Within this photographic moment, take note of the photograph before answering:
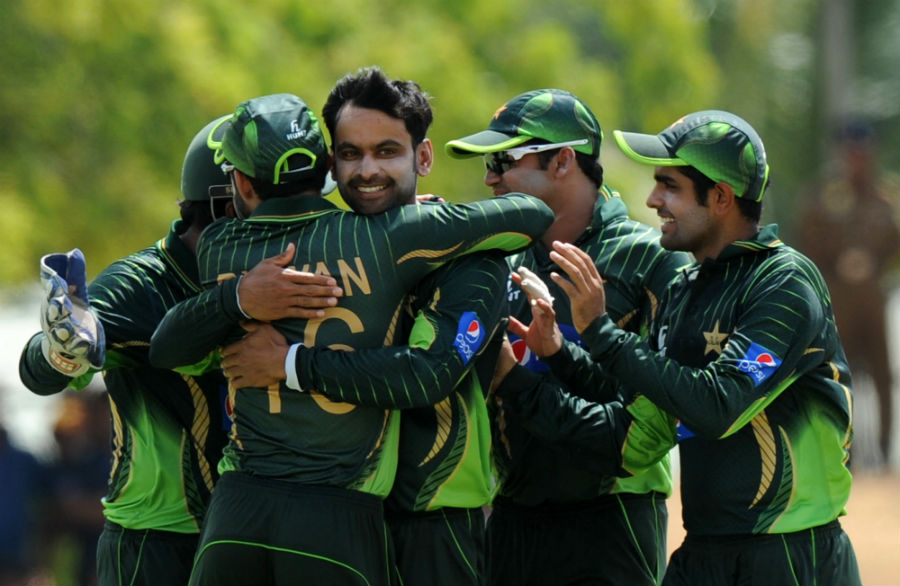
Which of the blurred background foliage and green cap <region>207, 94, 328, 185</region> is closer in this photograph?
green cap <region>207, 94, 328, 185</region>

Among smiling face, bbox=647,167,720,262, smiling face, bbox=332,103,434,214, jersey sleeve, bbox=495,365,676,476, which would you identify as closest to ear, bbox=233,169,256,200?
smiling face, bbox=332,103,434,214

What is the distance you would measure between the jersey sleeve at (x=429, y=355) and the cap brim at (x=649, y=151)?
706 millimetres

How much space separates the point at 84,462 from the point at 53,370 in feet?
21.6

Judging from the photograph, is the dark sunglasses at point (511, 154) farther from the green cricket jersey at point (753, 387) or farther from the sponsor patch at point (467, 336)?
the sponsor patch at point (467, 336)

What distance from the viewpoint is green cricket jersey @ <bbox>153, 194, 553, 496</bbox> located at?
4.74m

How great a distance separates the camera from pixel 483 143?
5625mm

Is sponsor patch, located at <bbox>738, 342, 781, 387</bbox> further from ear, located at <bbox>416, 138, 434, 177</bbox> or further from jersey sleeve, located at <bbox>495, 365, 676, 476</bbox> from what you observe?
ear, located at <bbox>416, 138, 434, 177</bbox>

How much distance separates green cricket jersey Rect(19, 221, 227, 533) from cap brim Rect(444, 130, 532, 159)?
1.04 m

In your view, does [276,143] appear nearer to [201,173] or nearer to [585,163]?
[201,173]

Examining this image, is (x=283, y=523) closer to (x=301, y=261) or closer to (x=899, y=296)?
(x=301, y=261)

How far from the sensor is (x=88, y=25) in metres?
11.0

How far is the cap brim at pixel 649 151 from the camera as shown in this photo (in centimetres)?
516

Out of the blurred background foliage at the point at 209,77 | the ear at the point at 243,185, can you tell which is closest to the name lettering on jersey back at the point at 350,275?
the ear at the point at 243,185

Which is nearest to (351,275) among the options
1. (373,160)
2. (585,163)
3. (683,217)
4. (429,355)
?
(429,355)
